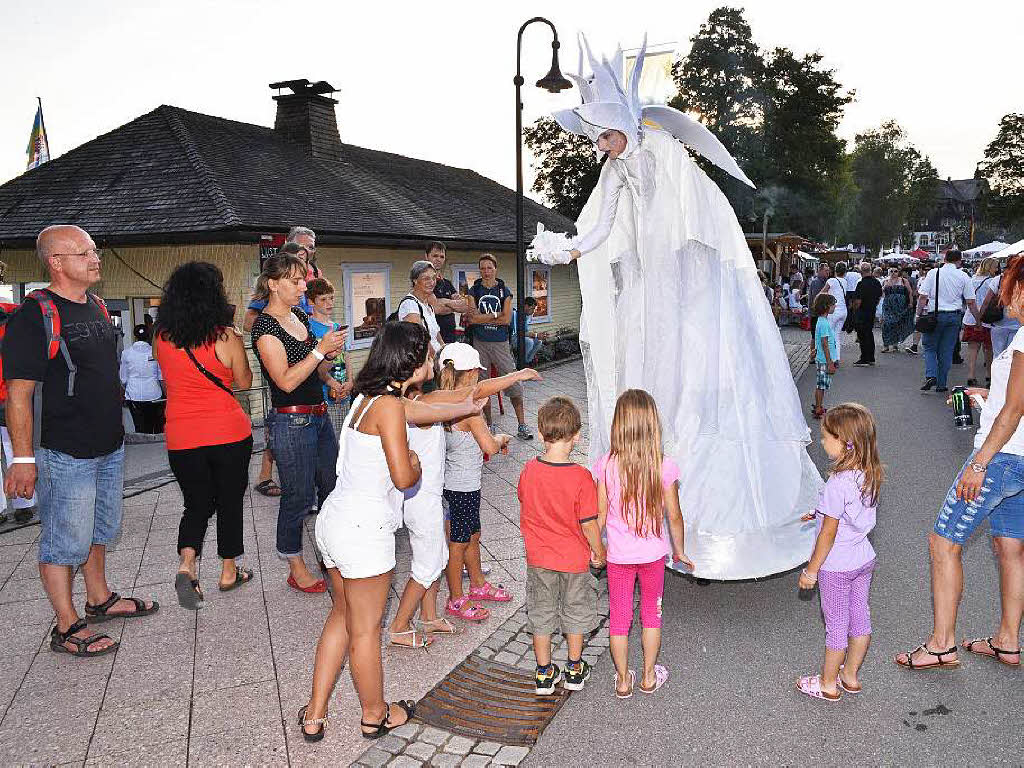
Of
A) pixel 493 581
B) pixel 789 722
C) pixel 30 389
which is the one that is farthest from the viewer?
pixel 493 581

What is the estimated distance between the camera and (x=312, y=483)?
4637 mm

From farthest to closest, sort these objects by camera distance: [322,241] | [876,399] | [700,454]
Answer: [322,241], [876,399], [700,454]

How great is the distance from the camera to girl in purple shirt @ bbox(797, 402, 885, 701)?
3.31m

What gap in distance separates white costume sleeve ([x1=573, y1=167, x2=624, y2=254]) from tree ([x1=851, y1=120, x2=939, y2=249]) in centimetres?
8759

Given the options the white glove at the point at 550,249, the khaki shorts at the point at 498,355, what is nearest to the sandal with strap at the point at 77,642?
the white glove at the point at 550,249

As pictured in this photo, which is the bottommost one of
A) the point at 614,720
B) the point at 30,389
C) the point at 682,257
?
the point at 614,720

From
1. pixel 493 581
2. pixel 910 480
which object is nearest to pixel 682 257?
pixel 493 581

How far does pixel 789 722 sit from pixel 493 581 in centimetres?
212

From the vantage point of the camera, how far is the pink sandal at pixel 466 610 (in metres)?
4.36

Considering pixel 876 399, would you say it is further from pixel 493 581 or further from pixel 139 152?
pixel 139 152

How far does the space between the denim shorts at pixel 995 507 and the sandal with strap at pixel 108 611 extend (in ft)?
14.7

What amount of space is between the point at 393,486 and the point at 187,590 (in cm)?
193

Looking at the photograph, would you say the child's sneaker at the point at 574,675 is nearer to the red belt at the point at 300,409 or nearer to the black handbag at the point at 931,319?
the red belt at the point at 300,409

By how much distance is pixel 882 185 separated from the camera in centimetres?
8288
